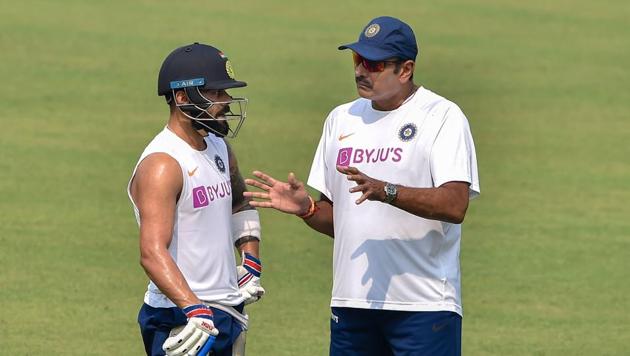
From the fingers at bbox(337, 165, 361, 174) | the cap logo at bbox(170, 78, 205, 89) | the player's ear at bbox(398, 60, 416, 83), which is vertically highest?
the player's ear at bbox(398, 60, 416, 83)

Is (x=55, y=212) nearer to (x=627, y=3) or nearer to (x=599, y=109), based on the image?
(x=599, y=109)

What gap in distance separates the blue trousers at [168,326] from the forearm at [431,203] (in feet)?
3.98

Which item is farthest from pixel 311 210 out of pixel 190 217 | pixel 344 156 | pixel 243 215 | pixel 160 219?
pixel 160 219

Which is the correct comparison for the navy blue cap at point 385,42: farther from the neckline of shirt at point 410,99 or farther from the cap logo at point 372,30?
the neckline of shirt at point 410,99

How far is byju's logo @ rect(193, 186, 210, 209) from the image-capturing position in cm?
772

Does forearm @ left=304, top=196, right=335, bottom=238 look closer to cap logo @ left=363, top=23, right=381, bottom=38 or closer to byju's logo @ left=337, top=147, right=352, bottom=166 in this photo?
byju's logo @ left=337, top=147, right=352, bottom=166

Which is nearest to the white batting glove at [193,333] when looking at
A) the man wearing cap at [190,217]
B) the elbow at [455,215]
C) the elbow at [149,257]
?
the man wearing cap at [190,217]

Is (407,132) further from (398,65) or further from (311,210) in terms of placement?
(311,210)

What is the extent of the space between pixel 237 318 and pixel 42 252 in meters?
7.00

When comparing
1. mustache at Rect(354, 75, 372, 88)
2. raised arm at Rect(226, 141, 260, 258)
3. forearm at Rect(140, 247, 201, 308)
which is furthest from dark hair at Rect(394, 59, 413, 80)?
forearm at Rect(140, 247, 201, 308)

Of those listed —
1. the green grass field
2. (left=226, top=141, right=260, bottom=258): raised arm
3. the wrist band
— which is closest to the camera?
the wrist band

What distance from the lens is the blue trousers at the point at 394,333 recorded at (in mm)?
7773

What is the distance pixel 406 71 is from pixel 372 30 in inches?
11.4

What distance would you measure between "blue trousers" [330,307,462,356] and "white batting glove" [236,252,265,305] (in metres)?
0.53
